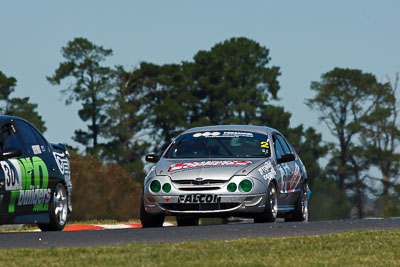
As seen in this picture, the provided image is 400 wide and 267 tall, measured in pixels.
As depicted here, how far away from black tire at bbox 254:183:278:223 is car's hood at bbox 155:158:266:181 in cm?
45

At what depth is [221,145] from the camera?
15.6m

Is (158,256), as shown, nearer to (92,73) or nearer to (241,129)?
(241,129)

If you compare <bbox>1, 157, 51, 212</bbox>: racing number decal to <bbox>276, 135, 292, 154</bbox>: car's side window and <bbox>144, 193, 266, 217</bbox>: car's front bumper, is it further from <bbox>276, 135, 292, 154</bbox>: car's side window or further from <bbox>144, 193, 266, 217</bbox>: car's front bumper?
<bbox>276, 135, 292, 154</bbox>: car's side window

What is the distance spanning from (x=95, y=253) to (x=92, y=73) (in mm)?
65138

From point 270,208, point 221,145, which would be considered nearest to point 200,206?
point 270,208

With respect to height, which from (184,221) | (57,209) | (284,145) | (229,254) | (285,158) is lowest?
(229,254)

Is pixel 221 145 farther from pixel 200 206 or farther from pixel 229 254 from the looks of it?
pixel 229 254

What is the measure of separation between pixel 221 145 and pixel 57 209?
2.79 m

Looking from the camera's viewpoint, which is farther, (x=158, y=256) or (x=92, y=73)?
(x=92, y=73)

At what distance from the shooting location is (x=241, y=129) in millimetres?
16172

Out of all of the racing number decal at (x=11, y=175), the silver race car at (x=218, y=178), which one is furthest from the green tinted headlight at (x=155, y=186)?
the racing number decal at (x=11, y=175)

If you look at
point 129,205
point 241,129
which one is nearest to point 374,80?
point 129,205

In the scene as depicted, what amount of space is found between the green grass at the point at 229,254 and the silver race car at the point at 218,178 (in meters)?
3.37

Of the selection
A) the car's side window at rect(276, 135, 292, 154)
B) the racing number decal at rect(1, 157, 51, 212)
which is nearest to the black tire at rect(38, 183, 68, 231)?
the racing number decal at rect(1, 157, 51, 212)
